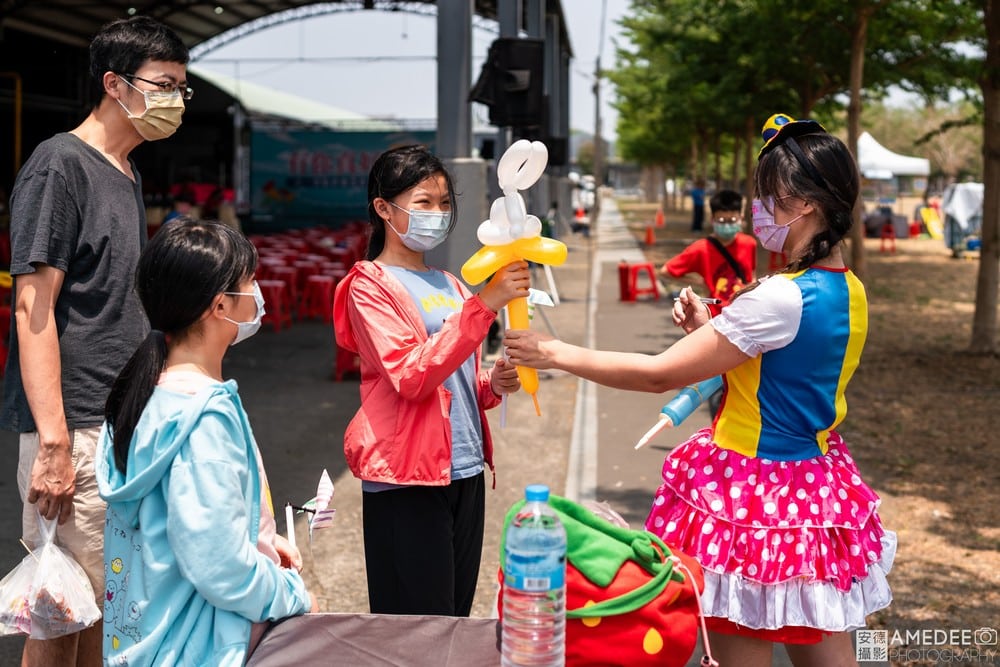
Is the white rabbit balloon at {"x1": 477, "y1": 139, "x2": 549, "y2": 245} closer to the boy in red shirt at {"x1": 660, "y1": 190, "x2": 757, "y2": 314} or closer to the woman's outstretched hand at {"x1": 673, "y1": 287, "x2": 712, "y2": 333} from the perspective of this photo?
the woman's outstretched hand at {"x1": 673, "y1": 287, "x2": 712, "y2": 333}

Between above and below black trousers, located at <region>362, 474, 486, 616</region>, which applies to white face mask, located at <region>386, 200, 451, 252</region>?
above

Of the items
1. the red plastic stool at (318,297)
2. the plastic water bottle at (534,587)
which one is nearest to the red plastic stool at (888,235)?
the red plastic stool at (318,297)

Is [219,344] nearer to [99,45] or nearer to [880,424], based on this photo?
[99,45]

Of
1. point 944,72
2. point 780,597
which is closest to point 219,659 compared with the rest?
point 780,597

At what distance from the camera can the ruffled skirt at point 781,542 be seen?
258 cm

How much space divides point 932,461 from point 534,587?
6.51 metres

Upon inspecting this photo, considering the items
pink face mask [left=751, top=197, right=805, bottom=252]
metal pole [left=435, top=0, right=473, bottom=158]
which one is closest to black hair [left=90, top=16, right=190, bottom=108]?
pink face mask [left=751, top=197, right=805, bottom=252]

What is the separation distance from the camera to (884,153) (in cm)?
3738

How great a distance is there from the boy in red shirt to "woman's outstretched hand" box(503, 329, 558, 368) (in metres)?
4.75

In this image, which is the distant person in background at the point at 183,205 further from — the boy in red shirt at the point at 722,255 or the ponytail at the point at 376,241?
the ponytail at the point at 376,241

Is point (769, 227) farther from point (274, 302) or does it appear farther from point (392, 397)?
point (274, 302)

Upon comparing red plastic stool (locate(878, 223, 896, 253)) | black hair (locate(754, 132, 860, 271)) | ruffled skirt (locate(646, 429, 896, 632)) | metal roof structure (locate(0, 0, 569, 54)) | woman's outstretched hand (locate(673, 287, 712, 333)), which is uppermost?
metal roof structure (locate(0, 0, 569, 54))

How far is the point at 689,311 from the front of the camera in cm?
302

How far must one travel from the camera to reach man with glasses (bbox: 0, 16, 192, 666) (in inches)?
111
